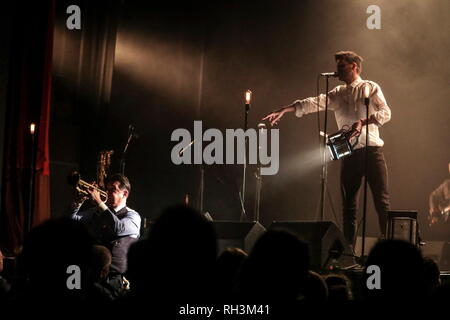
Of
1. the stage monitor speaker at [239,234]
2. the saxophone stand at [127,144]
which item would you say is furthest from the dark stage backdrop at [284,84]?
the stage monitor speaker at [239,234]

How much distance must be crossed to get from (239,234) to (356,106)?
2.23m

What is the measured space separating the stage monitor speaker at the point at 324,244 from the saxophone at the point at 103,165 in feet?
8.94

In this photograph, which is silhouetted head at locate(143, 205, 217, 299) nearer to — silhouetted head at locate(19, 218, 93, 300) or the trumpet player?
silhouetted head at locate(19, 218, 93, 300)

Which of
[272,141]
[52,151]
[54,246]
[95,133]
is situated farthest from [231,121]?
[54,246]

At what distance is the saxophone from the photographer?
7043 millimetres

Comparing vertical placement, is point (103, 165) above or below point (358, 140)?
below

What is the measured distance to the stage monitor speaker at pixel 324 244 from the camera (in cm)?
488

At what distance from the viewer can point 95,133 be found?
282 inches

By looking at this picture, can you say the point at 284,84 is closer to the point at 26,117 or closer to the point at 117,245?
the point at 26,117

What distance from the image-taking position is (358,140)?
627cm

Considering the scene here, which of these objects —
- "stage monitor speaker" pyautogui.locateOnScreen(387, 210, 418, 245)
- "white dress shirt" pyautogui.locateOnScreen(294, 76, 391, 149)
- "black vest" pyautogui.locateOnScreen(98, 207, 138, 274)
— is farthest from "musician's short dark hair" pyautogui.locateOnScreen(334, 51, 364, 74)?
"black vest" pyautogui.locateOnScreen(98, 207, 138, 274)

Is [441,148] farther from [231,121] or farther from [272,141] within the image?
[231,121]

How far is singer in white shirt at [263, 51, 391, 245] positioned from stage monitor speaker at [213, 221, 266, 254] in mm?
1440

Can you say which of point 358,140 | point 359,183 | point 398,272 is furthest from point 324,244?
point 398,272
